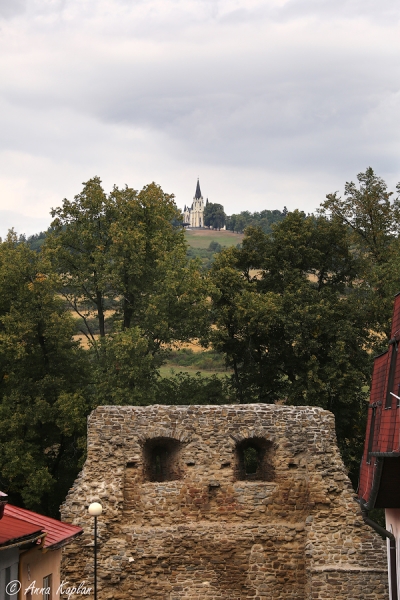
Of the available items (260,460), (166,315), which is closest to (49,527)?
(260,460)

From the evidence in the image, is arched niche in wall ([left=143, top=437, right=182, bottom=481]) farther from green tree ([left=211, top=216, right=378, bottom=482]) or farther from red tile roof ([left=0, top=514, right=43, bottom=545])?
red tile roof ([left=0, top=514, right=43, bottom=545])

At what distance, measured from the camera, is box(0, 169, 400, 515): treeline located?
27.2 metres

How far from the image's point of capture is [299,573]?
21391mm

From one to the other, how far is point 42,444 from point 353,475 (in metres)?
10.0

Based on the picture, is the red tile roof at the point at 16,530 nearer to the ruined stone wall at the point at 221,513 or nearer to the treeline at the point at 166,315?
the ruined stone wall at the point at 221,513

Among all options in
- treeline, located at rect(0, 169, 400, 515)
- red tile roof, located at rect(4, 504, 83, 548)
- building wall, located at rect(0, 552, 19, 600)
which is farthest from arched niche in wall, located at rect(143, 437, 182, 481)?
building wall, located at rect(0, 552, 19, 600)

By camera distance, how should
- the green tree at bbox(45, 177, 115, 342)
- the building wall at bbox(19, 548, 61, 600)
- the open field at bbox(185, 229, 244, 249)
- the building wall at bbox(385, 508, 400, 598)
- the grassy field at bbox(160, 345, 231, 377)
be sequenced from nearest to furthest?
1. the building wall at bbox(19, 548, 61, 600)
2. the building wall at bbox(385, 508, 400, 598)
3. the green tree at bbox(45, 177, 115, 342)
4. the grassy field at bbox(160, 345, 231, 377)
5. the open field at bbox(185, 229, 244, 249)

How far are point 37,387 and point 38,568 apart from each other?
1245 centimetres

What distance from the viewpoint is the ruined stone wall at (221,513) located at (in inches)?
822

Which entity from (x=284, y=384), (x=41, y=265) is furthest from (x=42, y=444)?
(x=284, y=384)

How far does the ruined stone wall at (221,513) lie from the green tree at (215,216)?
5181 inches

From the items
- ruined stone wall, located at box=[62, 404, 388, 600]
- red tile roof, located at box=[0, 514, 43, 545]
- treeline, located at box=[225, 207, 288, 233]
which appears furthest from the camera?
treeline, located at box=[225, 207, 288, 233]

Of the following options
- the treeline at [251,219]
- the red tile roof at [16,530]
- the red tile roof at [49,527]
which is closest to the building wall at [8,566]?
the red tile roof at [16,530]

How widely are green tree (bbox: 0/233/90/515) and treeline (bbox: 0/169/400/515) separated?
0.05 meters
